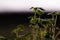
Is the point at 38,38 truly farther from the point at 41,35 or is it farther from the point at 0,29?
the point at 0,29

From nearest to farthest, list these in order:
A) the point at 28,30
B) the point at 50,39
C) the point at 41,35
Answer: the point at 50,39
the point at 41,35
the point at 28,30

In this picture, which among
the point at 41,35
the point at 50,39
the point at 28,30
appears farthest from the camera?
the point at 28,30

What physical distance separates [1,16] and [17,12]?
0.17m

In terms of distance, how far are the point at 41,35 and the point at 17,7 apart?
0.42m

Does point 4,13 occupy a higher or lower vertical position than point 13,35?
higher

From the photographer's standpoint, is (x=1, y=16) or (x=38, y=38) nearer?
(x=38, y=38)

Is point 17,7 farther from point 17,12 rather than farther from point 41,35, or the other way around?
point 41,35

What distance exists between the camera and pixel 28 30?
1473mm

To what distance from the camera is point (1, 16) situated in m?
1.49
